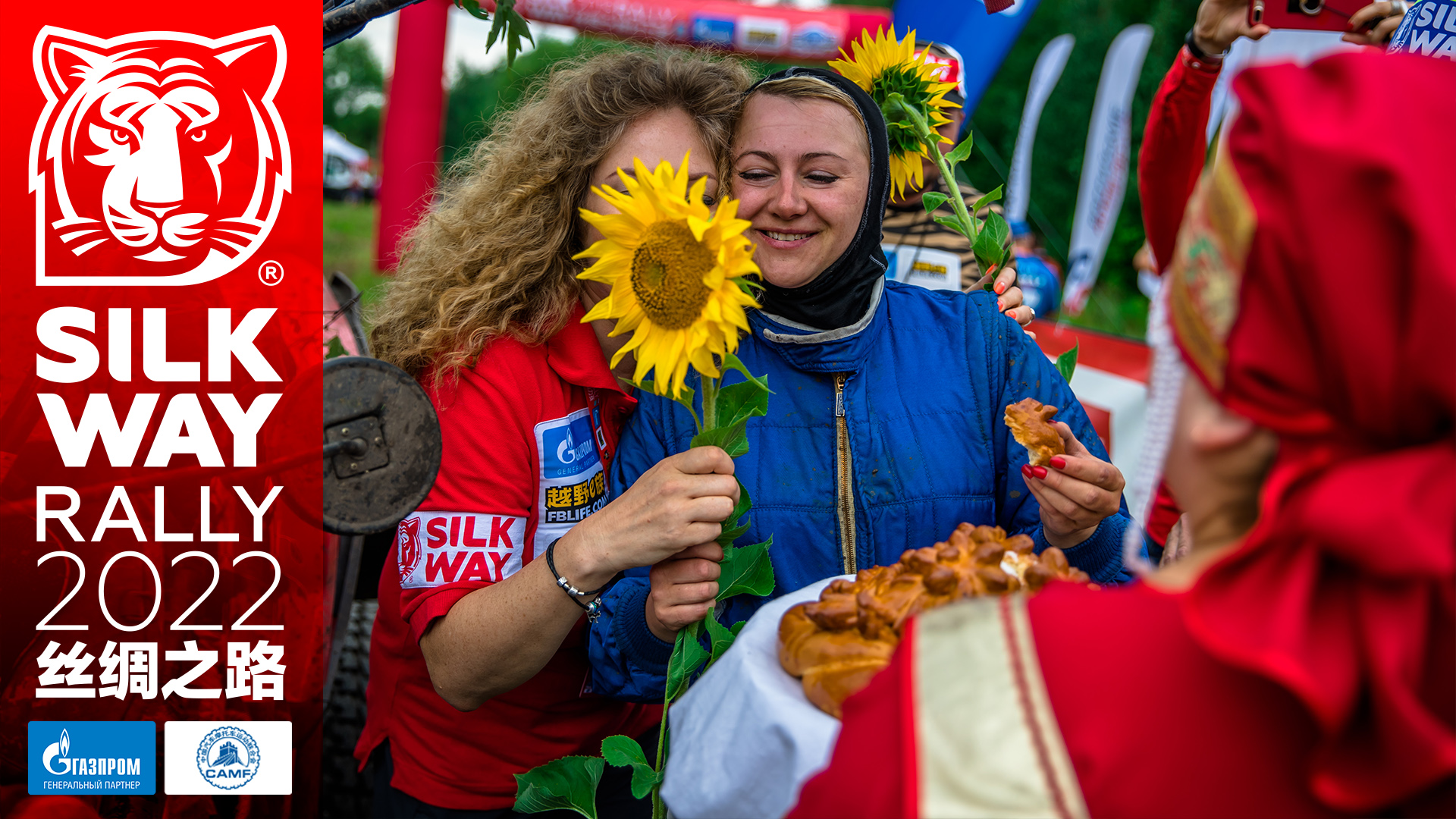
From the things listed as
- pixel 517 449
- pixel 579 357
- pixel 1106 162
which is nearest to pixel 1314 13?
pixel 579 357

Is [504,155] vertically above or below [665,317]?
above

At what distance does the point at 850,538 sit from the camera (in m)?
2.14

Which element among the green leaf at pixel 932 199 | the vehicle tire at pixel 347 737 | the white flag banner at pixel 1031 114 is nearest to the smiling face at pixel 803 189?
the green leaf at pixel 932 199

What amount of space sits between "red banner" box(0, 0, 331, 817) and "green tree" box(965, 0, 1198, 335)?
13489 mm

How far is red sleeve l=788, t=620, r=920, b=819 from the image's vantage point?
100 centimetres

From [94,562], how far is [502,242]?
1138 millimetres

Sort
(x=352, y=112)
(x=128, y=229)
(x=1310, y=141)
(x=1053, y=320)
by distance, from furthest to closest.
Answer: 1. (x=352, y=112)
2. (x=1053, y=320)
3. (x=128, y=229)
4. (x=1310, y=141)

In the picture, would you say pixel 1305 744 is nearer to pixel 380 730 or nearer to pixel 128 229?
pixel 380 730

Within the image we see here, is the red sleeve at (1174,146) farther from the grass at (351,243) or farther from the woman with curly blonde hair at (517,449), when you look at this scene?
the grass at (351,243)

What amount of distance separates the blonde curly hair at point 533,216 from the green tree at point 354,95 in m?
56.4

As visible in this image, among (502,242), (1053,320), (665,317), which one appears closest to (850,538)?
(665,317)

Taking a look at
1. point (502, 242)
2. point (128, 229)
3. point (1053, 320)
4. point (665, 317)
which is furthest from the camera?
point (1053, 320)

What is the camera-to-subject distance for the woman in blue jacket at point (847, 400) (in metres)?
2.14

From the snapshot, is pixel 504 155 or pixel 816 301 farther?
pixel 504 155
